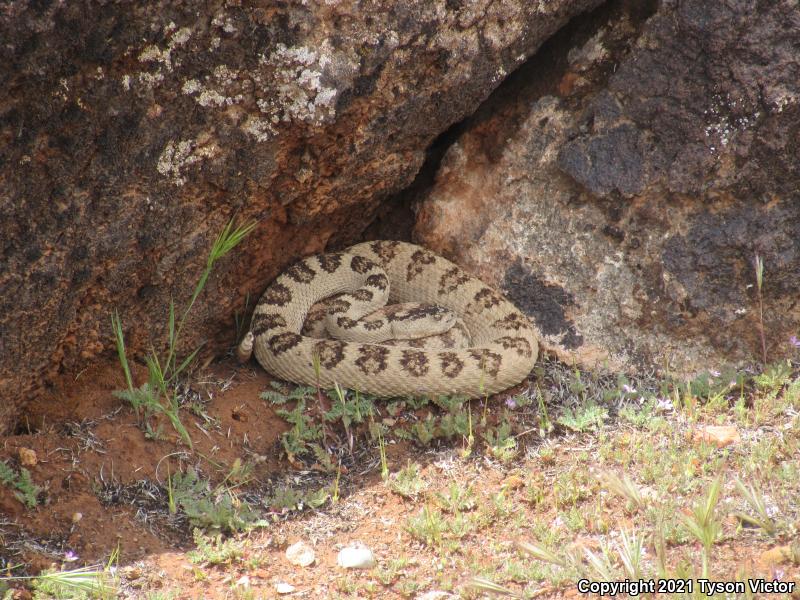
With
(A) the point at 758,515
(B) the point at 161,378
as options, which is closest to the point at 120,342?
(B) the point at 161,378

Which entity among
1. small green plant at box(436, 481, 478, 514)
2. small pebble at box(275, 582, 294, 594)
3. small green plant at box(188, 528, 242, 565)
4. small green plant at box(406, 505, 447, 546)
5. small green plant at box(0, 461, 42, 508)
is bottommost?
small pebble at box(275, 582, 294, 594)

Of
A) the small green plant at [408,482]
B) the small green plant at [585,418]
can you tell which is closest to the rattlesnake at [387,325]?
the small green plant at [585,418]

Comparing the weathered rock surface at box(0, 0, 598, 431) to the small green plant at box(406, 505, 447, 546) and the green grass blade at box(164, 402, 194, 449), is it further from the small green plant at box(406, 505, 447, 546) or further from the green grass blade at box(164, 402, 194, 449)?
the small green plant at box(406, 505, 447, 546)

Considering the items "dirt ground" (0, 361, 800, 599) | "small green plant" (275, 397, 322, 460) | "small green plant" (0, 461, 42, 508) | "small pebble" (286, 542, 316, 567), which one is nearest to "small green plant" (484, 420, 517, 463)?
"dirt ground" (0, 361, 800, 599)

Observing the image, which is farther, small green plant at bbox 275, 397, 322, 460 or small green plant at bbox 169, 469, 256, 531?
small green plant at bbox 275, 397, 322, 460

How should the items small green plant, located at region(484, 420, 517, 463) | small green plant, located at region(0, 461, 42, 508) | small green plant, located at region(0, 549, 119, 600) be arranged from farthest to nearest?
small green plant, located at region(484, 420, 517, 463), small green plant, located at region(0, 461, 42, 508), small green plant, located at region(0, 549, 119, 600)

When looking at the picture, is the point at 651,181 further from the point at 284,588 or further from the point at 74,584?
the point at 74,584

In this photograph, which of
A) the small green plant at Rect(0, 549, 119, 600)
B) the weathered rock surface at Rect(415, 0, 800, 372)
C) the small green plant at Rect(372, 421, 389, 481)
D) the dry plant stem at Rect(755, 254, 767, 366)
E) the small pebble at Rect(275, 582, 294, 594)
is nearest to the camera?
the small green plant at Rect(0, 549, 119, 600)
